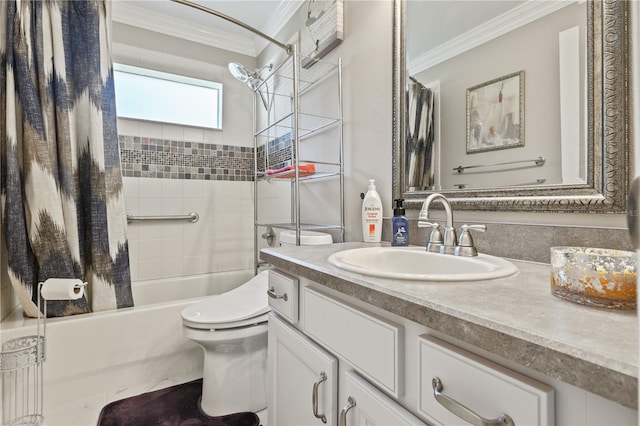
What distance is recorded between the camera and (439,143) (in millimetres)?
1115

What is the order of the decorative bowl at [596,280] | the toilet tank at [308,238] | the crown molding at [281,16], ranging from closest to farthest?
the decorative bowl at [596,280], the toilet tank at [308,238], the crown molding at [281,16]

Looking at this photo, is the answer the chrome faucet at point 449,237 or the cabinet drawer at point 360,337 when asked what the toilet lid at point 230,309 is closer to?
the cabinet drawer at point 360,337

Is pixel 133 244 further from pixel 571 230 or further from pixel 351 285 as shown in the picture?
pixel 571 230

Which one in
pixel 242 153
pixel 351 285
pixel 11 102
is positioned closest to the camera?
pixel 351 285

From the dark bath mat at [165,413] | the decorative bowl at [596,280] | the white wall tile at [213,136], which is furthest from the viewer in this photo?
the white wall tile at [213,136]

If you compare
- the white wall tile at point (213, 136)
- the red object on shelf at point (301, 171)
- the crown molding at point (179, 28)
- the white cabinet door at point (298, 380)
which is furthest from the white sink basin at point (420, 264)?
the crown molding at point (179, 28)

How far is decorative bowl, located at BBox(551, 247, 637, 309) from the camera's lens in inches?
17.7

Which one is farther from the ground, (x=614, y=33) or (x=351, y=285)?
(x=614, y=33)

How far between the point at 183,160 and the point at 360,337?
89.4 inches

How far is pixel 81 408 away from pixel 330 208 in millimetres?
1546

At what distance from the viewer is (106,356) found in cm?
157

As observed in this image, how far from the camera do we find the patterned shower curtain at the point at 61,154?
1.45 meters

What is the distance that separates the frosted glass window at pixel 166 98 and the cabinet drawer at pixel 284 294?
1.95m

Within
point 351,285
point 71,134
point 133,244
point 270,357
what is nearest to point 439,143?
point 351,285
